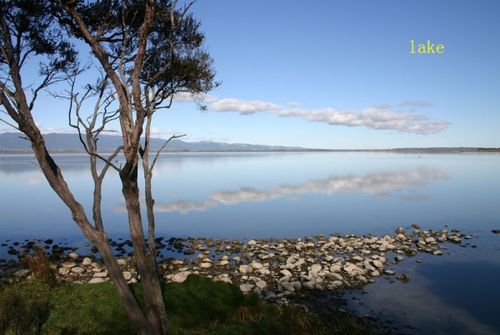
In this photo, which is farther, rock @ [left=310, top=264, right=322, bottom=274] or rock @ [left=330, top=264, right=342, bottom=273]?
rock @ [left=330, top=264, right=342, bottom=273]

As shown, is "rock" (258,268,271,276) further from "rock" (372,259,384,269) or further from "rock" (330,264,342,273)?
"rock" (372,259,384,269)

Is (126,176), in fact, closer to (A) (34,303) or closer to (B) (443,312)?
(A) (34,303)

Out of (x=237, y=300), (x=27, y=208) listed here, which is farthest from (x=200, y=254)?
(x=27, y=208)

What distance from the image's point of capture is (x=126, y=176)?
8328 millimetres

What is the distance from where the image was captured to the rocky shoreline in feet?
51.3

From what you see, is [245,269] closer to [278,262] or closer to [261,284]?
[261,284]

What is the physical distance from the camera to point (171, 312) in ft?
35.2

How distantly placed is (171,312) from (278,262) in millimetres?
8971

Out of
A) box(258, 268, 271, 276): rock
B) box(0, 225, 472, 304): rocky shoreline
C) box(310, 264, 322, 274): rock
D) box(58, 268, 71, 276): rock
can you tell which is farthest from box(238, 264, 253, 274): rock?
box(58, 268, 71, 276): rock

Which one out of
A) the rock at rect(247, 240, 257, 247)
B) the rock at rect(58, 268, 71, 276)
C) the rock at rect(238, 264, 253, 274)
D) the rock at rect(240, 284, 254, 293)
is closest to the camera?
the rock at rect(240, 284, 254, 293)

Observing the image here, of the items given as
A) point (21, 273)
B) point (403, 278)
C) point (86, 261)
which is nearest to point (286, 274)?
point (403, 278)

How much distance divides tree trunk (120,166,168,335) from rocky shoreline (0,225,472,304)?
5197 millimetres

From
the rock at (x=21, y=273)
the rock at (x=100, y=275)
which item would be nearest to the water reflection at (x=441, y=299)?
the rock at (x=100, y=275)

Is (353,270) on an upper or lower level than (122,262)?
lower
